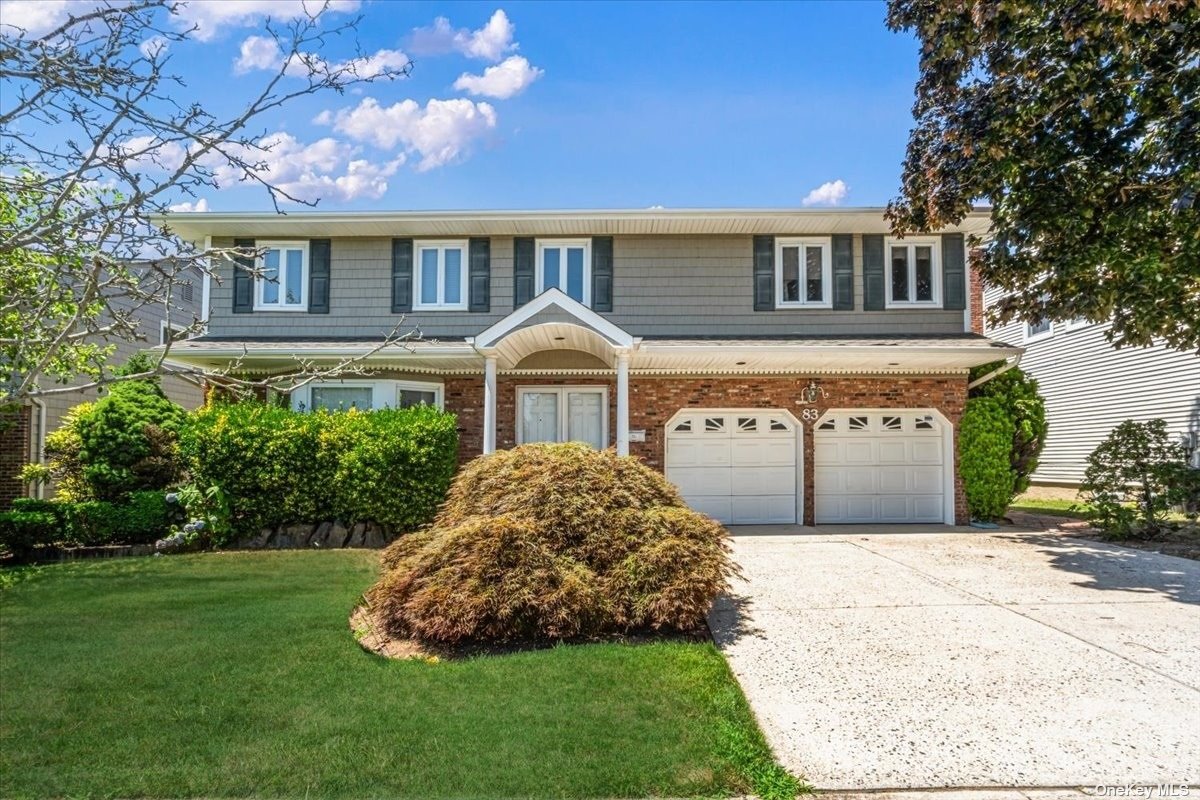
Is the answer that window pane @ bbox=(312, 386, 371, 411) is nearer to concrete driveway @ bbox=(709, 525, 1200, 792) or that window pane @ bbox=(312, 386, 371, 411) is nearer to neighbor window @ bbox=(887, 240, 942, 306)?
concrete driveway @ bbox=(709, 525, 1200, 792)

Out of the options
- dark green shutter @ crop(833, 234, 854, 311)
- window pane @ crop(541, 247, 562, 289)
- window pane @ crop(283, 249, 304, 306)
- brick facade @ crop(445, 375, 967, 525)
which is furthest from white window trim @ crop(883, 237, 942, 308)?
window pane @ crop(283, 249, 304, 306)

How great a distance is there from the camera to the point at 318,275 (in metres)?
13.1

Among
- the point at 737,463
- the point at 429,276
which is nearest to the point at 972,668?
the point at 737,463

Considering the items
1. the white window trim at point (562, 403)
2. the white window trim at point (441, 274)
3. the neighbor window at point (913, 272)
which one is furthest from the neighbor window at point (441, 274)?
the neighbor window at point (913, 272)

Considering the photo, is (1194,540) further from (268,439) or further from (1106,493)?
(268,439)

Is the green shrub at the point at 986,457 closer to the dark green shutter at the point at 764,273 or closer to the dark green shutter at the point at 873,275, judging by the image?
the dark green shutter at the point at 873,275

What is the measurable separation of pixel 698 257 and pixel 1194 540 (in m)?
8.94

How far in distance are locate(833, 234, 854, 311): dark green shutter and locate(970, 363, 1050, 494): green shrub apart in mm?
2542

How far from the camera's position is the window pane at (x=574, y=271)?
13.0 m

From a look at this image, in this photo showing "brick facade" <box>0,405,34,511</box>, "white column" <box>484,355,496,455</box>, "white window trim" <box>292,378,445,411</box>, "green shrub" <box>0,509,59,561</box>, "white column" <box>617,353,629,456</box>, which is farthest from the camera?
"brick facade" <box>0,405,34,511</box>

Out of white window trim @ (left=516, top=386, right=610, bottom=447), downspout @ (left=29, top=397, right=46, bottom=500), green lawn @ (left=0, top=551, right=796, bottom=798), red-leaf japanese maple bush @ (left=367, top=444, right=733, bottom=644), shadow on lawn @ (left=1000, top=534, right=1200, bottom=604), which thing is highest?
white window trim @ (left=516, top=386, right=610, bottom=447)

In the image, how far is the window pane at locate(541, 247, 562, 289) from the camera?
1307cm

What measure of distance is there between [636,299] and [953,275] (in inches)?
228

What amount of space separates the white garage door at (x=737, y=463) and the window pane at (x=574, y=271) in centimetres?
299
